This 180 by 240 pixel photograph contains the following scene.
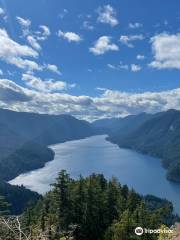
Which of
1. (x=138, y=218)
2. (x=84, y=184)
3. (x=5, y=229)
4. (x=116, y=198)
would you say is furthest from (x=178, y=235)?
(x=116, y=198)

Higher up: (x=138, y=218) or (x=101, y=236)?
(x=138, y=218)

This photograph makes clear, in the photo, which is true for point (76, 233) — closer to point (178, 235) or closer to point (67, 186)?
point (67, 186)

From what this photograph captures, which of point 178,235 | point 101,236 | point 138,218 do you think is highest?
point 178,235

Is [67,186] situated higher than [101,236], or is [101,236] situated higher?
[67,186]

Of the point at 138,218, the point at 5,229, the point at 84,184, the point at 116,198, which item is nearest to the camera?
the point at 5,229

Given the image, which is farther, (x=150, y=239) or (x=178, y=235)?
(x=150, y=239)

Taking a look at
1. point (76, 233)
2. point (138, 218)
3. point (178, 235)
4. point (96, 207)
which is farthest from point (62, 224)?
point (178, 235)

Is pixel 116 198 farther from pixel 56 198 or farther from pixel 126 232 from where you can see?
pixel 126 232

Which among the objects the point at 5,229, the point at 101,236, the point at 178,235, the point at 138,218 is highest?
the point at 5,229

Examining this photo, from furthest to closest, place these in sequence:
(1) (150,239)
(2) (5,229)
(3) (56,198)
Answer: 1. (3) (56,198)
2. (1) (150,239)
3. (2) (5,229)
